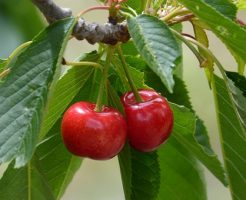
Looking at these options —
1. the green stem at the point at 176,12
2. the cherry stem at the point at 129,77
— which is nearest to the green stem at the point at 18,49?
the cherry stem at the point at 129,77

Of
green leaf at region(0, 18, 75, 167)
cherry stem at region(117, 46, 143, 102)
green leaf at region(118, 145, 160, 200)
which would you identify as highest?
green leaf at region(0, 18, 75, 167)

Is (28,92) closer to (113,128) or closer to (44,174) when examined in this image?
(113,128)

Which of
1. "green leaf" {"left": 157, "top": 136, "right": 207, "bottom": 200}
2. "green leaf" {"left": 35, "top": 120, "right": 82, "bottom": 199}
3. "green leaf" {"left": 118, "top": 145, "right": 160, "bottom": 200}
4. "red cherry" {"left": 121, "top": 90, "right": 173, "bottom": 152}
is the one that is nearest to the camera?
"red cherry" {"left": 121, "top": 90, "right": 173, "bottom": 152}

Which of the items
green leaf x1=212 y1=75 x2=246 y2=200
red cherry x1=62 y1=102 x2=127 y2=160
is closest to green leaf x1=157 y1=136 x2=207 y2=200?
green leaf x1=212 y1=75 x2=246 y2=200

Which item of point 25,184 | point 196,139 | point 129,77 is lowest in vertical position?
point 25,184

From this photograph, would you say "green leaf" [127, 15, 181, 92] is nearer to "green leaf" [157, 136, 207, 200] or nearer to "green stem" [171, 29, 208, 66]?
"green stem" [171, 29, 208, 66]

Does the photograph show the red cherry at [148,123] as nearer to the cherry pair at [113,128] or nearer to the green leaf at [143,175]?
the cherry pair at [113,128]

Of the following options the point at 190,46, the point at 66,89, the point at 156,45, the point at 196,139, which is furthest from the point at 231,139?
the point at 156,45
